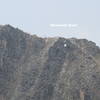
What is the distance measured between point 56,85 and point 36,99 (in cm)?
658

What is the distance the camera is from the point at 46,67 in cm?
10488

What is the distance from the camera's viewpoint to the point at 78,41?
369 ft

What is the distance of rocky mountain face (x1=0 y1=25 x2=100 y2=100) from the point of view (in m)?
98.2

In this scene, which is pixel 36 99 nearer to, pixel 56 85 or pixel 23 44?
pixel 56 85

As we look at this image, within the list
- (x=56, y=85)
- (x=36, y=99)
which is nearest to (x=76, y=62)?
(x=56, y=85)

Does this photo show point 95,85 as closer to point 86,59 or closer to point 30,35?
point 86,59

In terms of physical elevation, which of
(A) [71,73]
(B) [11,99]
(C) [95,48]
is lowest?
(B) [11,99]

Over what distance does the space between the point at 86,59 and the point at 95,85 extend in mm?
9174

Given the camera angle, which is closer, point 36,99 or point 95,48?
point 36,99

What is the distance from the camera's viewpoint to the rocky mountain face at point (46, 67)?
98250 millimetres

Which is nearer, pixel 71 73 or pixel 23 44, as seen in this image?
pixel 71 73

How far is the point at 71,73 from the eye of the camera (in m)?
101

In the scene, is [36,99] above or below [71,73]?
below

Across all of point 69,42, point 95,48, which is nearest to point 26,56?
point 69,42
